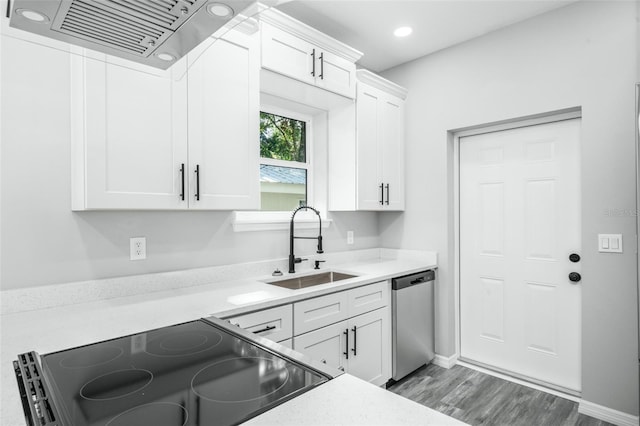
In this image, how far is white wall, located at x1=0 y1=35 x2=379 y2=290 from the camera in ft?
5.13

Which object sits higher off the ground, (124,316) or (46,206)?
(46,206)

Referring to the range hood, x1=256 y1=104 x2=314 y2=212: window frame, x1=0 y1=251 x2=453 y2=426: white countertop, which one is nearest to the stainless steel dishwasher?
x1=0 y1=251 x2=453 y2=426: white countertop

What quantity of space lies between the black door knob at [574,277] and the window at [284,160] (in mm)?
2075

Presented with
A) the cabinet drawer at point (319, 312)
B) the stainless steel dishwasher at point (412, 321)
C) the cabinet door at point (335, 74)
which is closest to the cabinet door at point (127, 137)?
the cabinet drawer at point (319, 312)

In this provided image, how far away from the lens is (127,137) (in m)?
1.64

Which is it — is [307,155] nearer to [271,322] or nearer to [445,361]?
[271,322]

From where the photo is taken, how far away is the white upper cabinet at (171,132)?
1.56 m

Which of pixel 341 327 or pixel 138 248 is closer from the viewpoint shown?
pixel 138 248

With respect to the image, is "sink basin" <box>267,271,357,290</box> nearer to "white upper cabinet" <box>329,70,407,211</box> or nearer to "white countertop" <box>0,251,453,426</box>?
"white countertop" <box>0,251,453,426</box>

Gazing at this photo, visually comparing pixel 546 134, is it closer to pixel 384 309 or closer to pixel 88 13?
pixel 384 309

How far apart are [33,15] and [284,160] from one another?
7.15 ft

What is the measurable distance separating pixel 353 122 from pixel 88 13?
2221 millimetres

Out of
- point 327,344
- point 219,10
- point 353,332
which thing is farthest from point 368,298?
point 219,10

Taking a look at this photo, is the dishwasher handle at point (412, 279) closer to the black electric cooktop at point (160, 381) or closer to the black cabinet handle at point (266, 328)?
the black cabinet handle at point (266, 328)
